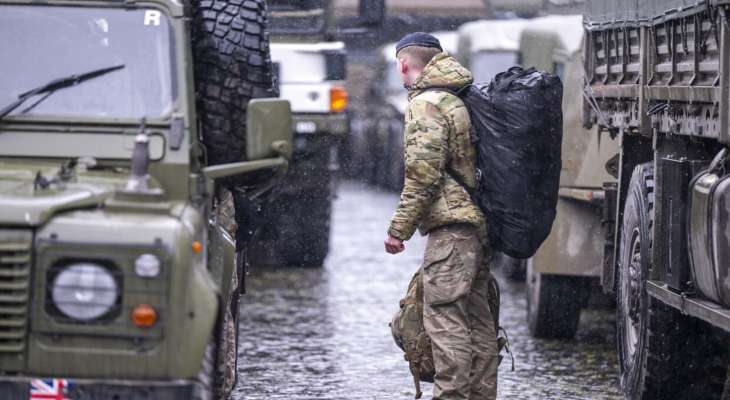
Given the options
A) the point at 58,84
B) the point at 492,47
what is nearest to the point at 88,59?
the point at 58,84

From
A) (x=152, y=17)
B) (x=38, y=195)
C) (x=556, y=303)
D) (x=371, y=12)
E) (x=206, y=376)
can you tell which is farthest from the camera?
(x=556, y=303)

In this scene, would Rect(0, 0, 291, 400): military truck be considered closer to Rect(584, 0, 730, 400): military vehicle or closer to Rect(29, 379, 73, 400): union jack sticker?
Answer: Rect(29, 379, 73, 400): union jack sticker

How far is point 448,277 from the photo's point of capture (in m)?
7.66

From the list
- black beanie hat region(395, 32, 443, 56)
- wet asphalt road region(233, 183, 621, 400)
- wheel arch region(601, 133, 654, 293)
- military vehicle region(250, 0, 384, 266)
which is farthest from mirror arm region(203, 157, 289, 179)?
military vehicle region(250, 0, 384, 266)

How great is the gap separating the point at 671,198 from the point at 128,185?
2781 millimetres

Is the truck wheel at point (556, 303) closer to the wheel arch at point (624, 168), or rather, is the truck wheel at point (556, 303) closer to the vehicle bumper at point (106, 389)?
the wheel arch at point (624, 168)

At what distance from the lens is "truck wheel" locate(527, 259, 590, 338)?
11.2 m

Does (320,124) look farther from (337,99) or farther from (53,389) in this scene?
(53,389)

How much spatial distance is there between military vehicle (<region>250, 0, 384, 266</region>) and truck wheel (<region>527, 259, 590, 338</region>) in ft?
12.5

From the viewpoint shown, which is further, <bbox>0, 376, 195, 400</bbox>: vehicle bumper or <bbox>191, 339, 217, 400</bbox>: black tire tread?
<bbox>191, 339, 217, 400</bbox>: black tire tread

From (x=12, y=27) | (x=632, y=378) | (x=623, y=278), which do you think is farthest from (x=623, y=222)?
(x=12, y=27)

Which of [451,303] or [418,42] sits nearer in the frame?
[451,303]

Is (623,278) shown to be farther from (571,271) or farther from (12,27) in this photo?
(12,27)

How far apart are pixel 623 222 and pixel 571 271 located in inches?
84.8
